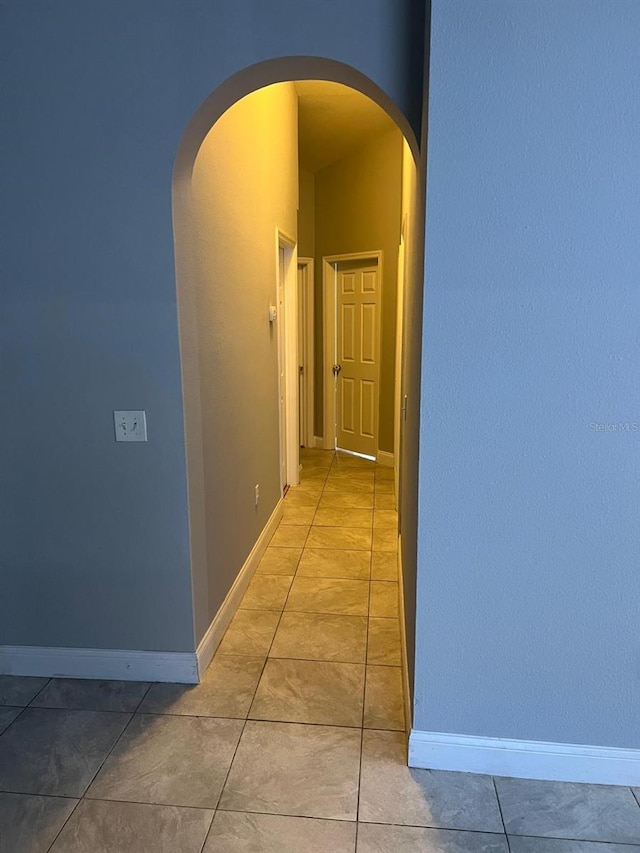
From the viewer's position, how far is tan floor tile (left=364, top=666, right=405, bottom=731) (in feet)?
6.78

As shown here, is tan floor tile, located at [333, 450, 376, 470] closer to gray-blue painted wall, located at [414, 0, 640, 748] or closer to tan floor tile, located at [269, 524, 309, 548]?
tan floor tile, located at [269, 524, 309, 548]

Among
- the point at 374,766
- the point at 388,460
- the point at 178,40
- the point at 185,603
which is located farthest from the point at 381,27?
the point at 388,460

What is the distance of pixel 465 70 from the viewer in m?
1.49

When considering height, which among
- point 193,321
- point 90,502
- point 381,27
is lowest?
point 90,502

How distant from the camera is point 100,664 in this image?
2.31m

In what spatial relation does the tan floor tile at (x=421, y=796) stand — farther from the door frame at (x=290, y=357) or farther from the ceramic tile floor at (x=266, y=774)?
the door frame at (x=290, y=357)

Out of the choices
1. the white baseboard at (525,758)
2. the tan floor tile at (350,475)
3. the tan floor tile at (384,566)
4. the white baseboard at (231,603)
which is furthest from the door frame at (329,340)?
the white baseboard at (525,758)

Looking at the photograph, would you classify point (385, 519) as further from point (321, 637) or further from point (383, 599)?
point (321, 637)

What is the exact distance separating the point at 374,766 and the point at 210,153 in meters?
2.32

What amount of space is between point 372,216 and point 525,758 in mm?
4787

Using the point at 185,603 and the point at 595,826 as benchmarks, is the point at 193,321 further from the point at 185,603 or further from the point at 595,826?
the point at 595,826

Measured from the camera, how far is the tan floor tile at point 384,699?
6.78 ft

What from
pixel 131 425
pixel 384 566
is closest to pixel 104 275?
pixel 131 425

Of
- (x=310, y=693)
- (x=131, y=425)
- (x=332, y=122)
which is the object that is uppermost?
(x=332, y=122)
